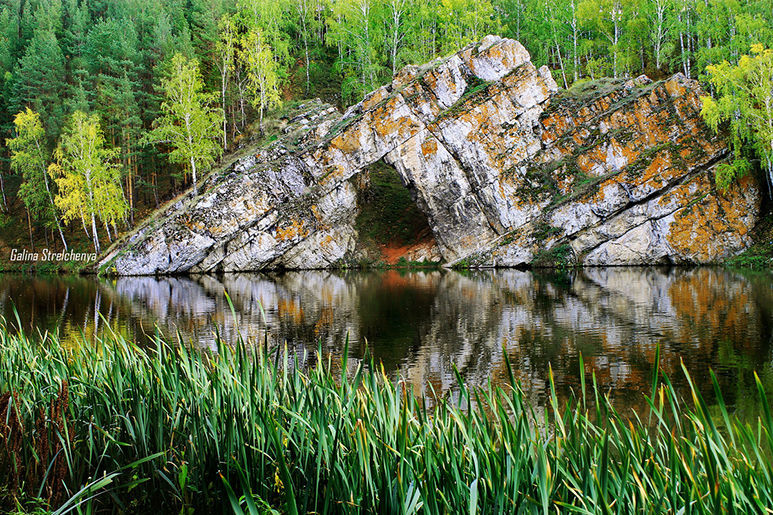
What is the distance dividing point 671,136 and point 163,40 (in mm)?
42314

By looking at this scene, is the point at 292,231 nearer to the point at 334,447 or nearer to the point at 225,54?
the point at 225,54

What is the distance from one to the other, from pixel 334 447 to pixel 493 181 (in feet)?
111

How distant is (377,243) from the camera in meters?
42.6

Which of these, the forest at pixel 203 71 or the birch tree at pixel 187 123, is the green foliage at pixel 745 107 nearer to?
the forest at pixel 203 71

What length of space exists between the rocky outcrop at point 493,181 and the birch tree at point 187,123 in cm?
299

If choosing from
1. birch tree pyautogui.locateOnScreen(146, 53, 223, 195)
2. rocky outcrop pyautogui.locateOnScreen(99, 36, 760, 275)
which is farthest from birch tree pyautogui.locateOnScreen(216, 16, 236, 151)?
rocky outcrop pyautogui.locateOnScreen(99, 36, 760, 275)

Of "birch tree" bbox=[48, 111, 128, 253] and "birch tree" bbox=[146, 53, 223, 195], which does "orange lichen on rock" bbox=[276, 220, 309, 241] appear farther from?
"birch tree" bbox=[48, 111, 128, 253]

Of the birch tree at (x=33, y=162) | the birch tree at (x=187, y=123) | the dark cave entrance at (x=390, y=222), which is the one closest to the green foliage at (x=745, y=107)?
the dark cave entrance at (x=390, y=222)

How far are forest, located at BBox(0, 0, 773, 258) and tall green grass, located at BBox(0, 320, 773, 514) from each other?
35087 mm

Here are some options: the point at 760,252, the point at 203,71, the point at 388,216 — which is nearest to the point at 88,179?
the point at 203,71

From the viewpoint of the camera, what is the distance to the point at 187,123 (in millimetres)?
38625

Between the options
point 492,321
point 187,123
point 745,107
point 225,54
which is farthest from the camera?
point 225,54

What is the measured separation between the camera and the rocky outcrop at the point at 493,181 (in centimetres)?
3209

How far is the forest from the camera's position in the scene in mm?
39406
